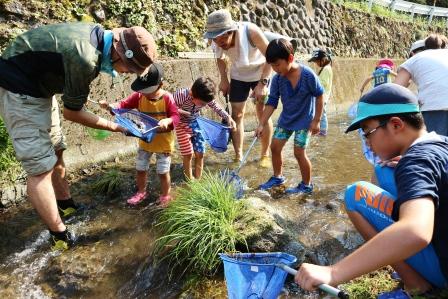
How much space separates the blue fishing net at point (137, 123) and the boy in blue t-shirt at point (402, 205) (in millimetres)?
2032

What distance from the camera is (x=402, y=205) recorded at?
1.60 m

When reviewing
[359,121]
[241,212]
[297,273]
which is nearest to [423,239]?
[297,273]

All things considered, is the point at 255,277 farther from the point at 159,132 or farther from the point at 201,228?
the point at 159,132

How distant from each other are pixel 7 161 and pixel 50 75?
1.29 meters

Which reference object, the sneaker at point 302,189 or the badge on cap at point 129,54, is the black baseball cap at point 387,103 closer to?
the badge on cap at point 129,54

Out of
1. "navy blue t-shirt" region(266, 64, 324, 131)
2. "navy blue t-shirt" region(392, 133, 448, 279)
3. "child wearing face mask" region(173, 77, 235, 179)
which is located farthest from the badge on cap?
"navy blue t-shirt" region(392, 133, 448, 279)

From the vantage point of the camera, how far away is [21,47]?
3.09 m

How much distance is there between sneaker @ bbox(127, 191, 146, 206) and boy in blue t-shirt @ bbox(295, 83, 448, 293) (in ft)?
7.78

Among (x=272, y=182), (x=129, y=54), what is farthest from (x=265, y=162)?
(x=129, y=54)

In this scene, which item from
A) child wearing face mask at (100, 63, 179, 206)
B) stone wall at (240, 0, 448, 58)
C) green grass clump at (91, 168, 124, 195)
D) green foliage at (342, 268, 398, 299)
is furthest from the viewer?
stone wall at (240, 0, 448, 58)

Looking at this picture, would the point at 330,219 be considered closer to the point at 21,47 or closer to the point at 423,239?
the point at 423,239

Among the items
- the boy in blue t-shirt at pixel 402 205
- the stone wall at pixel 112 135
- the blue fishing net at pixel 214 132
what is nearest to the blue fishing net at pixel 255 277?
the boy in blue t-shirt at pixel 402 205

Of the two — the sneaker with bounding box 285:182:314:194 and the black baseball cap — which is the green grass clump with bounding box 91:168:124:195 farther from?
the black baseball cap

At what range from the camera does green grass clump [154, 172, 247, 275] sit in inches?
111
